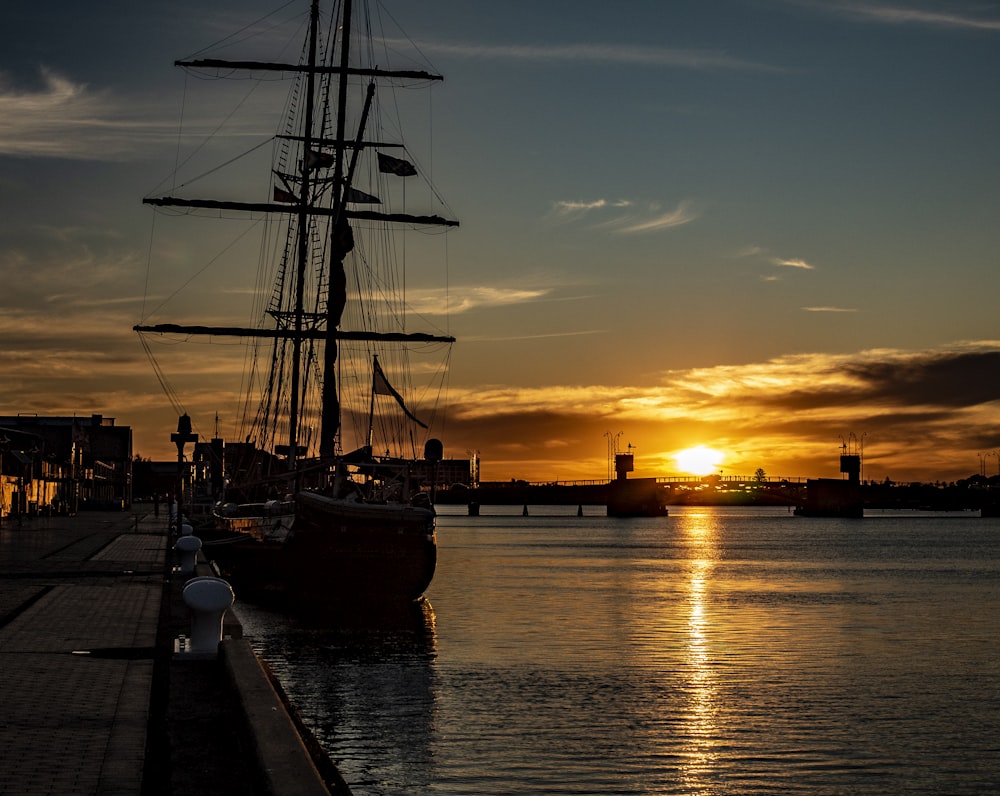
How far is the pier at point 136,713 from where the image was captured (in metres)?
10.2

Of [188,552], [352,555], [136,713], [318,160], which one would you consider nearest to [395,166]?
[318,160]

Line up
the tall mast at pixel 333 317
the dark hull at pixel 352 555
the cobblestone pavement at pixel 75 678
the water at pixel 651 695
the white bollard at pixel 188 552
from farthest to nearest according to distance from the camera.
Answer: the tall mast at pixel 333 317 < the dark hull at pixel 352 555 < the white bollard at pixel 188 552 < the water at pixel 651 695 < the cobblestone pavement at pixel 75 678

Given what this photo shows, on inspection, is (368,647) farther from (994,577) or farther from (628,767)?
(994,577)

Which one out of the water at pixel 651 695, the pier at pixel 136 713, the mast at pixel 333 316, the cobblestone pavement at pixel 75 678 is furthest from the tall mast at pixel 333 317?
the pier at pixel 136 713

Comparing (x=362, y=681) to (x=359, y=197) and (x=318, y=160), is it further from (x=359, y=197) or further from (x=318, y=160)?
(x=318, y=160)

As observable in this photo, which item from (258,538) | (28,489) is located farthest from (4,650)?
(28,489)

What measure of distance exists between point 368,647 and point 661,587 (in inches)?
1284

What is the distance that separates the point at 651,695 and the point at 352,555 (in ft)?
60.1

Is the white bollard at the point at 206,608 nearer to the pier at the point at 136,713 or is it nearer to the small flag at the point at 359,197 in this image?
the pier at the point at 136,713

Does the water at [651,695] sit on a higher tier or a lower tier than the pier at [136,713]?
lower

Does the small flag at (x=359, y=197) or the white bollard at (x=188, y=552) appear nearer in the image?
the white bollard at (x=188, y=552)

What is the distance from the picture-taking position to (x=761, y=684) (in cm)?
2456

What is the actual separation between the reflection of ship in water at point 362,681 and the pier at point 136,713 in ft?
6.32

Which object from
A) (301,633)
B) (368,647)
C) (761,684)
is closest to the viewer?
(761,684)
